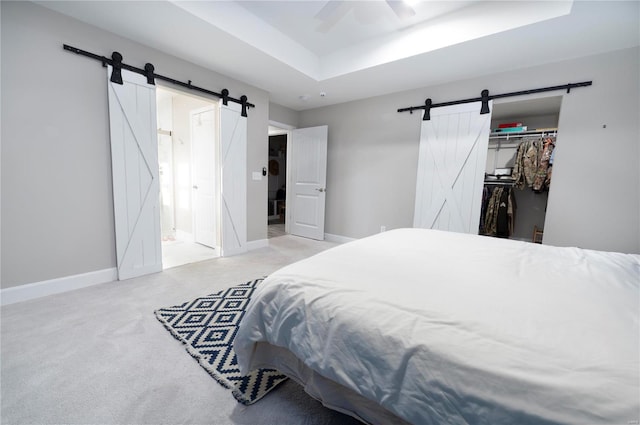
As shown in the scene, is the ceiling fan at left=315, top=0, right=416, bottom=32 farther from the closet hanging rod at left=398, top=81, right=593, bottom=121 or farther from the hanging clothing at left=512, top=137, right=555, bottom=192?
the hanging clothing at left=512, top=137, right=555, bottom=192

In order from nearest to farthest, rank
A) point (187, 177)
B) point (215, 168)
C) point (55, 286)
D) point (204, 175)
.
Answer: point (55, 286)
point (215, 168)
point (204, 175)
point (187, 177)

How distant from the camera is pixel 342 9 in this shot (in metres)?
2.12

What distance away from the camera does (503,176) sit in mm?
4184

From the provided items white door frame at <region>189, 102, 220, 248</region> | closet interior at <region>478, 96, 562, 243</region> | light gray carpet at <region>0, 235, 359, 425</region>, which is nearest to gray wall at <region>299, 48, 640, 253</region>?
closet interior at <region>478, 96, 562, 243</region>

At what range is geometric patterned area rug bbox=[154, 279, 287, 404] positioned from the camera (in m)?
1.34

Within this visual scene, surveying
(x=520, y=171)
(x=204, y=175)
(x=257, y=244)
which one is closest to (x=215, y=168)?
(x=204, y=175)

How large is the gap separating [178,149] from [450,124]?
4368mm

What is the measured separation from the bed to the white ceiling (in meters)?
2.10

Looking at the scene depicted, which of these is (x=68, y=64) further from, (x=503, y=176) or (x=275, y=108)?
(x=503, y=176)

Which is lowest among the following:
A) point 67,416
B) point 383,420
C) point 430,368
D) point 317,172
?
point 67,416

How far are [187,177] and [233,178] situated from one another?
A: 1.23 m

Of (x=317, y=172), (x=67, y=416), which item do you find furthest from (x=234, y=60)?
(x=67, y=416)

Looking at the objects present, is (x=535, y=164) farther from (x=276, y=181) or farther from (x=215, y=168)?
(x=276, y=181)

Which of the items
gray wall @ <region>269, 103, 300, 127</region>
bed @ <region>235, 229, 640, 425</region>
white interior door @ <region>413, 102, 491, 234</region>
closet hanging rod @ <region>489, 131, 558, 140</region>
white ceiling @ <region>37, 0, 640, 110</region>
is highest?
white ceiling @ <region>37, 0, 640, 110</region>
